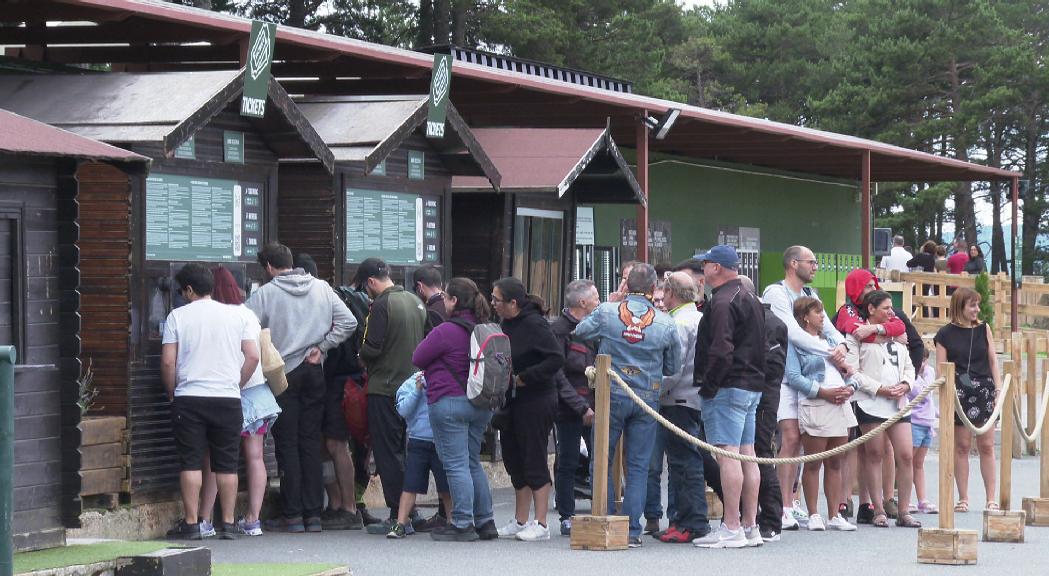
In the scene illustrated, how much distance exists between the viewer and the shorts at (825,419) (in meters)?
11.3

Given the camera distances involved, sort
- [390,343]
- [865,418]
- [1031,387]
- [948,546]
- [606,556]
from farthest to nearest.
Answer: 1. [1031,387]
2. [865,418]
3. [390,343]
4. [606,556]
5. [948,546]

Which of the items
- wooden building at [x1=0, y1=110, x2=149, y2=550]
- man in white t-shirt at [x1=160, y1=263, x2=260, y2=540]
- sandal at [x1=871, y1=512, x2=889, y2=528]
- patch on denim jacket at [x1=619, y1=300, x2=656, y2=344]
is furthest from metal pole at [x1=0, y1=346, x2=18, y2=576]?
sandal at [x1=871, y1=512, x2=889, y2=528]

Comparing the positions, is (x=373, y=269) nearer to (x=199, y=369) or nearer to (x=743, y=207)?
(x=199, y=369)

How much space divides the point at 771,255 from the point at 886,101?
1171 inches

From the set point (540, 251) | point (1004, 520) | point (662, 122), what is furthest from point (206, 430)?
point (662, 122)

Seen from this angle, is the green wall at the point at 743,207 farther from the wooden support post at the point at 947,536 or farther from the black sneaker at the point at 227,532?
the wooden support post at the point at 947,536

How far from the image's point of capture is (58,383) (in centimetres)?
861

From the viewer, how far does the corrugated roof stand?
8117 millimetres

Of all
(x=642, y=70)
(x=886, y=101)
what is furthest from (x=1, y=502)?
(x=886, y=101)

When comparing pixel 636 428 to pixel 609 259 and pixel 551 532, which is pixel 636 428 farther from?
pixel 609 259

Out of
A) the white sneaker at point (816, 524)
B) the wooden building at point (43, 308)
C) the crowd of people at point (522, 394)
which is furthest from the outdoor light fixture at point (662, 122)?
the wooden building at point (43, 308)

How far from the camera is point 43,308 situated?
853 centimetres

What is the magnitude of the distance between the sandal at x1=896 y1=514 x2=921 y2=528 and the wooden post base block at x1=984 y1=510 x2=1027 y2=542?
0.80 m

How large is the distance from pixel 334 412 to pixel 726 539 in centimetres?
273
